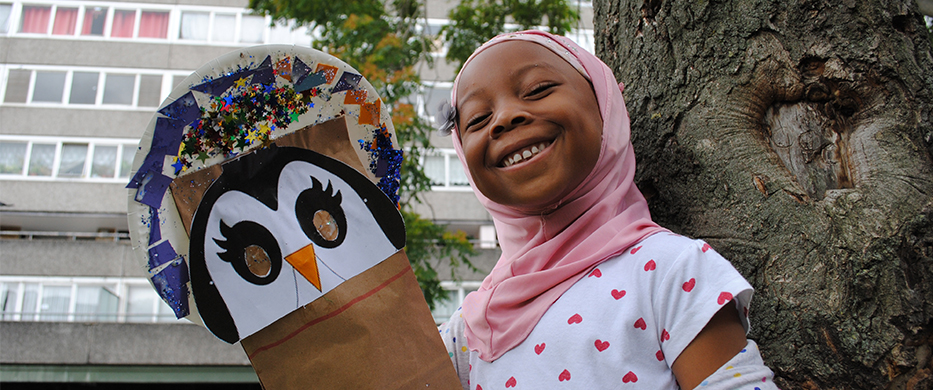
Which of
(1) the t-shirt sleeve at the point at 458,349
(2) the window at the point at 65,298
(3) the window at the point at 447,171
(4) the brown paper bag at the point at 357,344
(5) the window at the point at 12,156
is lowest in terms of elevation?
(2) the window at the point at 65,298

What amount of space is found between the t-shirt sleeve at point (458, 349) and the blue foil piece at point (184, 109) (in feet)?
2.72

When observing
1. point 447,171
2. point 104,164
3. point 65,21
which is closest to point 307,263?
point 447,171

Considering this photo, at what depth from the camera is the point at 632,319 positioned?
134 cm

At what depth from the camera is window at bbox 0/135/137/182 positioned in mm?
15125

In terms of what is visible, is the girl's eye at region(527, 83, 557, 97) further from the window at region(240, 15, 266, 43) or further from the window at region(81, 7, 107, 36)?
the window at region(81, 7, 107, 36)

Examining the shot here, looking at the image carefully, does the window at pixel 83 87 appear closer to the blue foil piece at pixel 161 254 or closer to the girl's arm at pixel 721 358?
the blue foil piece at pixel 161 254

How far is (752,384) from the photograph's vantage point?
3.96ft

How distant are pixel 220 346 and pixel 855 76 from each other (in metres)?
11.2

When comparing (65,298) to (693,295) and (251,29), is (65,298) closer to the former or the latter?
(251,29)

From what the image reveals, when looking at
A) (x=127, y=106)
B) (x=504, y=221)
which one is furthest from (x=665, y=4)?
(x=127, y=106)

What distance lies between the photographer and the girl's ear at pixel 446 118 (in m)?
1.74

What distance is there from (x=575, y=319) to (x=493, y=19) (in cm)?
710

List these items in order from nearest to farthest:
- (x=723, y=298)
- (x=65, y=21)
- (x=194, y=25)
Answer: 1. (x=723, y=298)
2. (x=65, y=21)
3. (x=194, y=25)

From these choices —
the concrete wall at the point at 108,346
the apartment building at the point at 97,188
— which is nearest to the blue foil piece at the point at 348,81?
the apartment building at the point at 97,188
